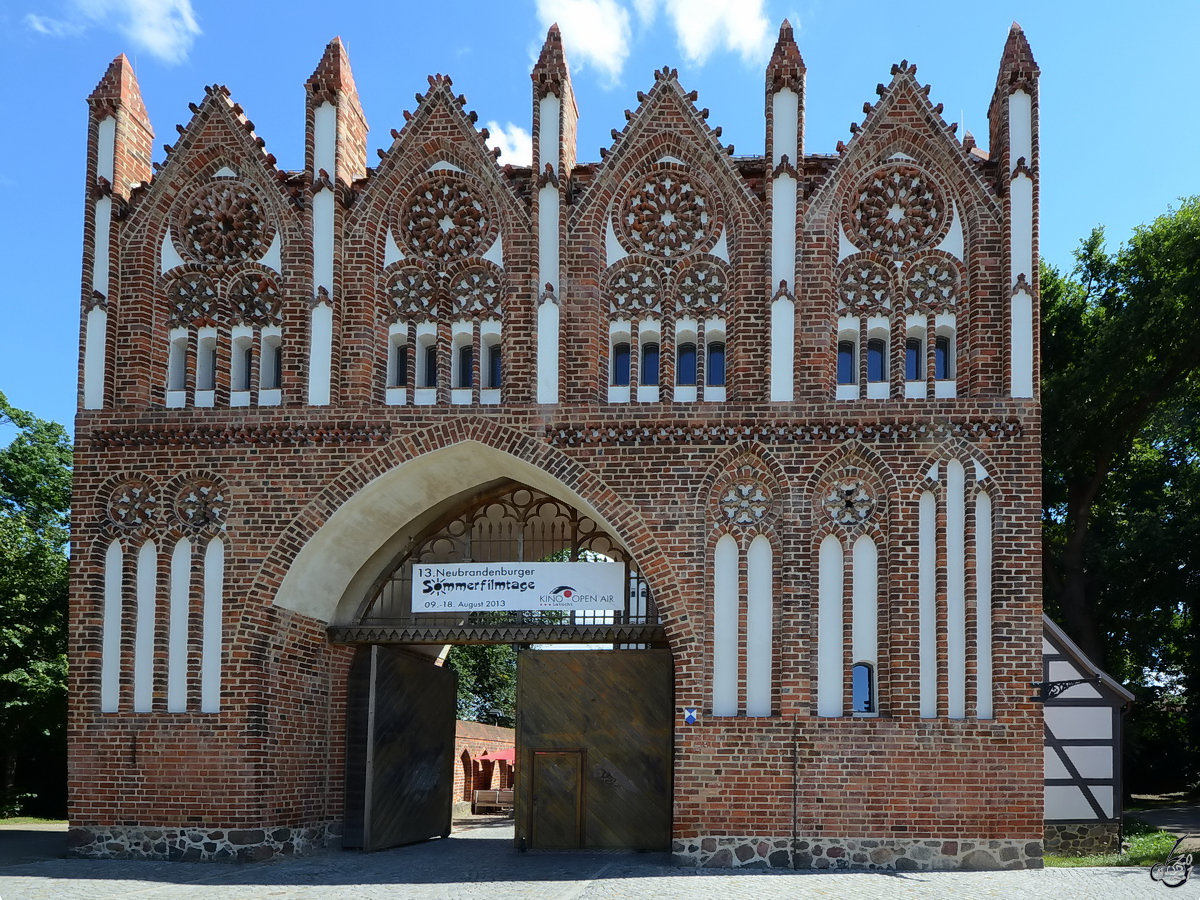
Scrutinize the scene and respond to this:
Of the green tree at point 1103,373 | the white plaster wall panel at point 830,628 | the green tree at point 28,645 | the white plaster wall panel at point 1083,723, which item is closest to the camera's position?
the white plaster wall panel at point 830,628

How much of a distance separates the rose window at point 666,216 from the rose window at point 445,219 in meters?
1.74

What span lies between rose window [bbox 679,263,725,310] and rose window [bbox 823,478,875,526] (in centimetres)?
255

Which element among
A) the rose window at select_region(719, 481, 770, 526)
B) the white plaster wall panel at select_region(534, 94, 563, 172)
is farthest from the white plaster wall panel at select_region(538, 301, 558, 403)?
the rose window at select_region(719, 481, 770, 526)

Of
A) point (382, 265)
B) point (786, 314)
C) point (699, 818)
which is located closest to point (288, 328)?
point (382, 265)

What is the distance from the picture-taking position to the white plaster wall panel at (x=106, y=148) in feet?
53.3

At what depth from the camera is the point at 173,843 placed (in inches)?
584

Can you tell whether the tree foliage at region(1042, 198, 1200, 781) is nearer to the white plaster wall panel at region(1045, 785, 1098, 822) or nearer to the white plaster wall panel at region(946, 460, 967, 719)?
the white plaster wall panel at region(1045, 785, 1098, 822)

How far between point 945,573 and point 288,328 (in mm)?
8042

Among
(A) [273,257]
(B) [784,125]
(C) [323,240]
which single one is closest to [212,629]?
(A) [273,257]

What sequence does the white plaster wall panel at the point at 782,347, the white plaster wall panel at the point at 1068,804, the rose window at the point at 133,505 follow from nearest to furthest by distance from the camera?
the white plaster wall panel at the point at 782,347
the rose window at the point at 133,505
the white plaster wall panel at the point at 1068,804

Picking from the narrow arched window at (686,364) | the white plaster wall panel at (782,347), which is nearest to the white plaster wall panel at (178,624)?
the narrow arched window at (686,364)

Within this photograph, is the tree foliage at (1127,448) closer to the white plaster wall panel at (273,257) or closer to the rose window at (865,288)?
the rose window at (865,288)

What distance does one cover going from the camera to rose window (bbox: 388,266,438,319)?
51.6ft

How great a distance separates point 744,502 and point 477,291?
4.01 m
